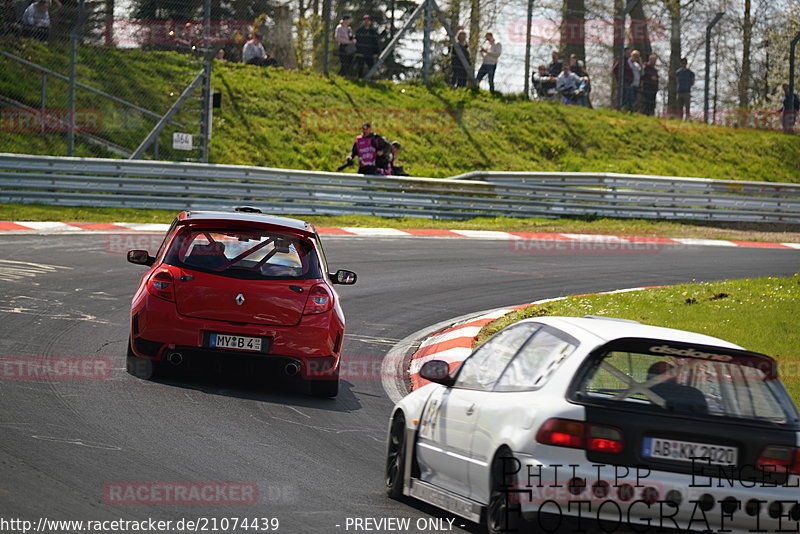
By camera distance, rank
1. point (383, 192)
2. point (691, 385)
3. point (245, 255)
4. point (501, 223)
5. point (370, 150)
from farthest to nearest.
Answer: point (501, 223)
point (370, 150)
point (383, 192)
point (245, 255)
point (691, 385)

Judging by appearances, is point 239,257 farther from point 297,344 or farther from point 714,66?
point 714,66

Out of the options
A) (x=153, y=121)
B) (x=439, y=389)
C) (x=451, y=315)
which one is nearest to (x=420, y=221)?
(x=153, y=121)

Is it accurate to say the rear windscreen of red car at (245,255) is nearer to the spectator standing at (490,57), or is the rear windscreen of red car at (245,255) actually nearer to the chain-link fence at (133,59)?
the chain-link fence at (133,59)

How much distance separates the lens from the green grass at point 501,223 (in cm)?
Answer: 2339

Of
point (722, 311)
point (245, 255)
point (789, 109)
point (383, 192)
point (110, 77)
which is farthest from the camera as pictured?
point (789, 109)

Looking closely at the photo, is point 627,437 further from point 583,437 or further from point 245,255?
point 245,255

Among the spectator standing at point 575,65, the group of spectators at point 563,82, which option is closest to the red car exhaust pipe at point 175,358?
the spectator standing at point 575,65

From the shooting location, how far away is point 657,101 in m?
36.8

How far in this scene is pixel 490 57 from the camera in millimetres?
33375

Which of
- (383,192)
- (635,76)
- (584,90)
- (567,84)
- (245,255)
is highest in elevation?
(635,76)

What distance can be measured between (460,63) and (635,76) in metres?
5.54

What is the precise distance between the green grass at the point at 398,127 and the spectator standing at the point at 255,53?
0.27m

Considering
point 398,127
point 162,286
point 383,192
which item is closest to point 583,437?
point 162,286

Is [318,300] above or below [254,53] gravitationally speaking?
below
